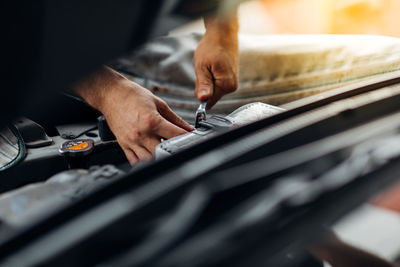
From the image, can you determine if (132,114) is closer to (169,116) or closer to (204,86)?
(169,116)

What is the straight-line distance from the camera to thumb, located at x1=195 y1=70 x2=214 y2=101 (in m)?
1.27

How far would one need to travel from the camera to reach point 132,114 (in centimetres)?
114

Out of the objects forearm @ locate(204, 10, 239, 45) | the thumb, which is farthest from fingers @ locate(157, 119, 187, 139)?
forearm @ locate(204, 10, 239, 45)

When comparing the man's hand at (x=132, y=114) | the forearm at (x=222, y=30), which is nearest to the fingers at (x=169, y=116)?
the man's hand at (x=132, y=114)

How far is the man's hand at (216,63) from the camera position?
Result: 1.34 metres

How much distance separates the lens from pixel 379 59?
131 cm

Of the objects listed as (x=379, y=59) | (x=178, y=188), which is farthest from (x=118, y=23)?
(x=379, y=59)

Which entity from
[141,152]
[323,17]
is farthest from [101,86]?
[323,17]

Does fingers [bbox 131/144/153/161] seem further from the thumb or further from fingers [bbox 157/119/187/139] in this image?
the thumb

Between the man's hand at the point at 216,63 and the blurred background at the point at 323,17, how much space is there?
123 mm

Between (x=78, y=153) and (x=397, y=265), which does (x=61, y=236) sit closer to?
(x=397, y=265)

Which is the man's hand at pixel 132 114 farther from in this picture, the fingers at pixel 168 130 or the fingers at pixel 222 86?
the fingers at pixel 222 86

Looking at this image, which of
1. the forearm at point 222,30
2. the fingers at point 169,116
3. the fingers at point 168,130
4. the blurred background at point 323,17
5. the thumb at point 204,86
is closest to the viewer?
the fingers at point 168,130

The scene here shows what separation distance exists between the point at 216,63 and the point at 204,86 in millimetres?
110
